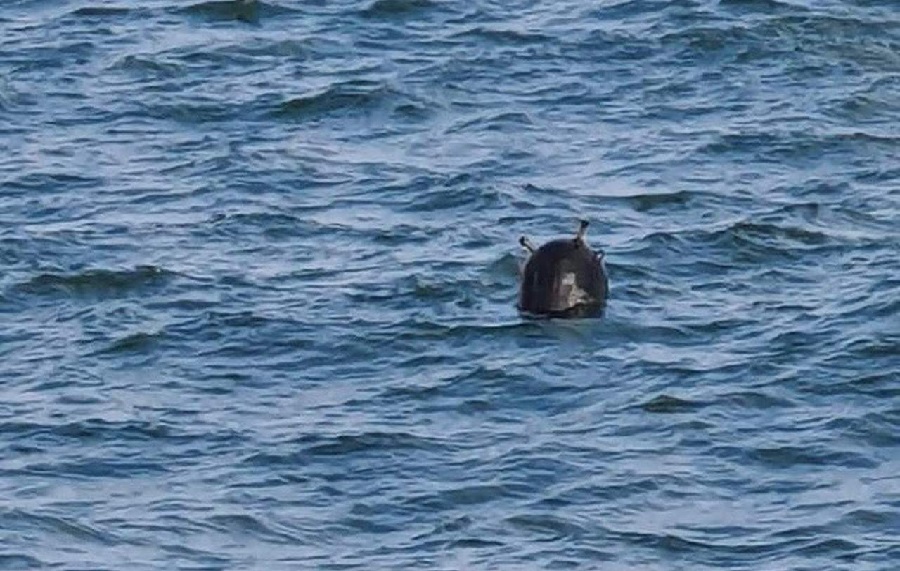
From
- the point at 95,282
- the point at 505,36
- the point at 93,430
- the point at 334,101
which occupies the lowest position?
the point at 93,430

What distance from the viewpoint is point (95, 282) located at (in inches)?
1169

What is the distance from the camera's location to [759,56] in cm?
3606

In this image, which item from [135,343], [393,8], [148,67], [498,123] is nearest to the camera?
[135,343]

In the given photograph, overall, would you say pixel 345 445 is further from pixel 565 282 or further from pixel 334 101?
pixel 334 101

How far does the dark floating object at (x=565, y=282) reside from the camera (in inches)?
1123

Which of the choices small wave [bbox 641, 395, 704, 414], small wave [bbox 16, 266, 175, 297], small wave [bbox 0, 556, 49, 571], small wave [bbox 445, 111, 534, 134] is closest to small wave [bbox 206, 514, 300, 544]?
small wave [bbox 0, 556, 49, 571]

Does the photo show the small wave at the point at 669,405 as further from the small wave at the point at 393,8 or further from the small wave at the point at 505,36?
the small wave at the point at 393,8

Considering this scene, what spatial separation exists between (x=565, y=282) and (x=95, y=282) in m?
4.54

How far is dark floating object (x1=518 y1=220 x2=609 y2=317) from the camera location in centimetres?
2852

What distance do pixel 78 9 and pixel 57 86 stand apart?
126 inches

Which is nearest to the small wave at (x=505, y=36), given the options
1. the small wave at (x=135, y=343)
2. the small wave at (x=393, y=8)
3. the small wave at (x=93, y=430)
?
the small wave at (x=393, y=8)

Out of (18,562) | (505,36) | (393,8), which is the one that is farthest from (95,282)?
(393,8)

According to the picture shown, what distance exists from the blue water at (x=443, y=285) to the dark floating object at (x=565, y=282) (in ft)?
0.68

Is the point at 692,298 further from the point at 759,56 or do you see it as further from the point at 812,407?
the point at 759,56
